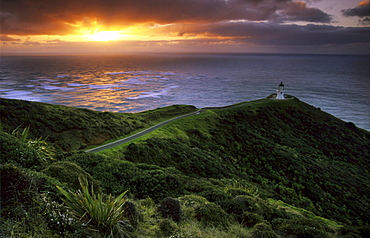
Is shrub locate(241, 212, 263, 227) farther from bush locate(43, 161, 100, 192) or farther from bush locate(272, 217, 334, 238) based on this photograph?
bush locate(43, 161, 100, 192)

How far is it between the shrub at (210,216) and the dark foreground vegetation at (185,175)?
0.05m

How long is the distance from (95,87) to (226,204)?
4070 inches

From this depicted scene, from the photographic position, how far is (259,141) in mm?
34500

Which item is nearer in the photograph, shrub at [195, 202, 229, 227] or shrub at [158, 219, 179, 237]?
shrub at [158, 219, 179, 237]

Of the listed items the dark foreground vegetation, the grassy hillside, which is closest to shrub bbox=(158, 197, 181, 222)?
the dark foreground vegetation

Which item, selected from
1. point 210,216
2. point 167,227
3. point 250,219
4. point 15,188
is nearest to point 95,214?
point 15,188

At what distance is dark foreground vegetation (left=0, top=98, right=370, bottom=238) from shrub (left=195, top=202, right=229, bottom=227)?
0.16 ft

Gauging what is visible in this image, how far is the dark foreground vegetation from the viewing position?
5449 millimetres

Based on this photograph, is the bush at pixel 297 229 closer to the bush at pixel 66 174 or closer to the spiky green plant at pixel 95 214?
the spiky green plant at pixel 95 214

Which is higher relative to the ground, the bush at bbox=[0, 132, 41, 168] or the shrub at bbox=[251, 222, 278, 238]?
the bush at bbox=[0, 132, 41, 168]

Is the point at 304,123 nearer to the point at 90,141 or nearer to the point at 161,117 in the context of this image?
the point at 161,117

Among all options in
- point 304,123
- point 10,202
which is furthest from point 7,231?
point 304,123

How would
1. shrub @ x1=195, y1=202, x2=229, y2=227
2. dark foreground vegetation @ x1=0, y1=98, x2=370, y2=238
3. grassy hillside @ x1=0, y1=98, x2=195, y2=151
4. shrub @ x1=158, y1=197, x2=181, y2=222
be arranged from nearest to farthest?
1. dark foreground vegetation @ x1=0, y1=98, x2=370, y2=238
2. shrub @ x1=158, y1=197, x2=181, y2=222
3. shrub @ x1=195, y1=202, x2=229, y2=227
4. grassy hillside @ x1=0, y1=98, x2=195, y2=151

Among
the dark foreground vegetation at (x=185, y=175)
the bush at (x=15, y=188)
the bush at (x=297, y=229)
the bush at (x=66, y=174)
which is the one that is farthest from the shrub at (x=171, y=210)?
the bush at (x=297, y=229)
